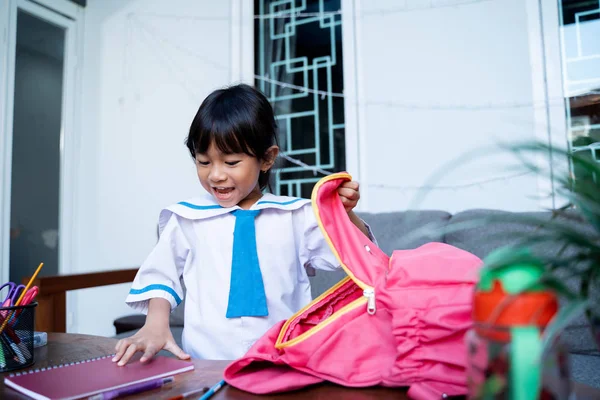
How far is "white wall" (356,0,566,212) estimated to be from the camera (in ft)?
6.41

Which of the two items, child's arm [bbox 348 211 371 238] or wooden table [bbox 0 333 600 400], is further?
child's arm [bbox 348 211 371 238]

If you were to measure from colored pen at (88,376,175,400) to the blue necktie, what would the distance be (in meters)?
0.35

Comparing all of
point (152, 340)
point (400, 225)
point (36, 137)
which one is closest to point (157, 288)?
point (152, 340)

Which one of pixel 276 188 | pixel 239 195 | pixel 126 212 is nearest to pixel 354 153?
pixel 276 188

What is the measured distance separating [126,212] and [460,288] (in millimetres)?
2684

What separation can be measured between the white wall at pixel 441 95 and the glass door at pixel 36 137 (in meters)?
1.95

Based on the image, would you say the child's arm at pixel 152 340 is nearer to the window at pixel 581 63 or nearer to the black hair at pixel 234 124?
the black hair at pixel 234 124

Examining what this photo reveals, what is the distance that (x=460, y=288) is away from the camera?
0.53 metres

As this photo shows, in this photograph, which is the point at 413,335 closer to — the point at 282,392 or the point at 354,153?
the point at 282,392

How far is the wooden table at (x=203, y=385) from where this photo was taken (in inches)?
21.7

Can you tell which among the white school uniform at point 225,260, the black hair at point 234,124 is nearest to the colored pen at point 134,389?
the white school uniform at point 225,260

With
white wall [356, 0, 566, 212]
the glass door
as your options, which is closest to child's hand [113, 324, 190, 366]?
white wall [356, 0, 566, 212]

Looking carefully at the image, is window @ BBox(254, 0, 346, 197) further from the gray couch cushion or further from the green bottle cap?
the green bottle cap

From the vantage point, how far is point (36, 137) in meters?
2.87
